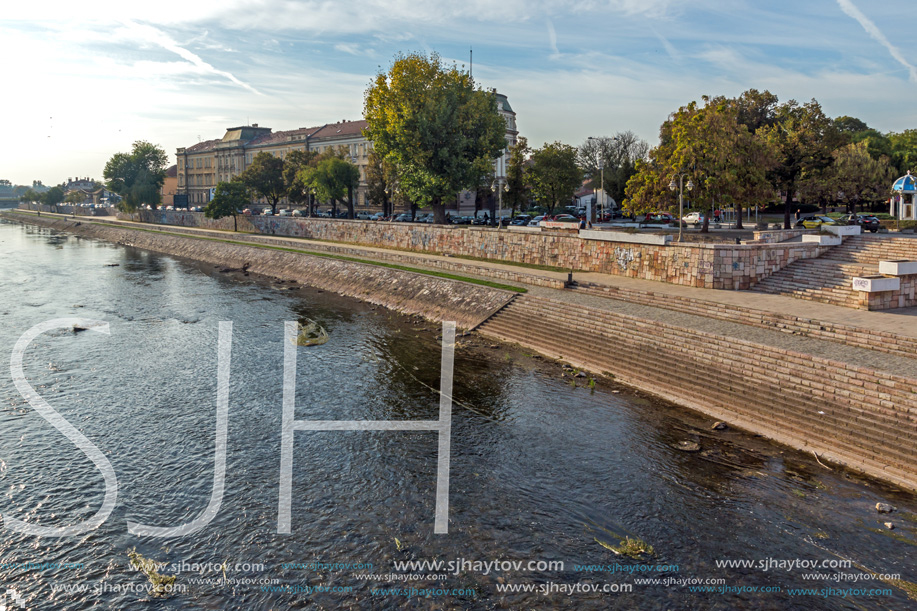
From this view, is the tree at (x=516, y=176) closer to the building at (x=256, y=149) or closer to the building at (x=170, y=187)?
the building at (x=256, y=149)

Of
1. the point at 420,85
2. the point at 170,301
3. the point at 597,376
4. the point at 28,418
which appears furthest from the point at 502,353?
the point at 420,85

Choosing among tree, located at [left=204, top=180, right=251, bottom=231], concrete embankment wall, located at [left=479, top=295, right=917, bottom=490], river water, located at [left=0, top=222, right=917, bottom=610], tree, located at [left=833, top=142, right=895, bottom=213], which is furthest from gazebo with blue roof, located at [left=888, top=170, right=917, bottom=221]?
tree, located at [left=204, top=180, right=251, bottom=231]

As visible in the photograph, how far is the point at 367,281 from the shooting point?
43750 millimetres

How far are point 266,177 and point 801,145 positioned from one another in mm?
69365

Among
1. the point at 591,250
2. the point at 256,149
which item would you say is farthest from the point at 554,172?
the point at 256,149

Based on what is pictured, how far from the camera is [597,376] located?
24.4 meters

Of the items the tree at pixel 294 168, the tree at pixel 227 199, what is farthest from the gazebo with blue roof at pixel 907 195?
the tree at pixel 294 168

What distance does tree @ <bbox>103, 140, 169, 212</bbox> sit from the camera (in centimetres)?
10244

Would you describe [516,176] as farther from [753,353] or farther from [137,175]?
[137,175]

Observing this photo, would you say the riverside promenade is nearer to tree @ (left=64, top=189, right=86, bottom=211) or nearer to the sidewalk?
the sidewalk

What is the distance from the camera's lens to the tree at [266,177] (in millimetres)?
88438

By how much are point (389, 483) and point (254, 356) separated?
1407cm

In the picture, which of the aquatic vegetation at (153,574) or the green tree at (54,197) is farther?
the green tree at (54,197)

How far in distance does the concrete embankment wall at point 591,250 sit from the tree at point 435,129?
4365mm
